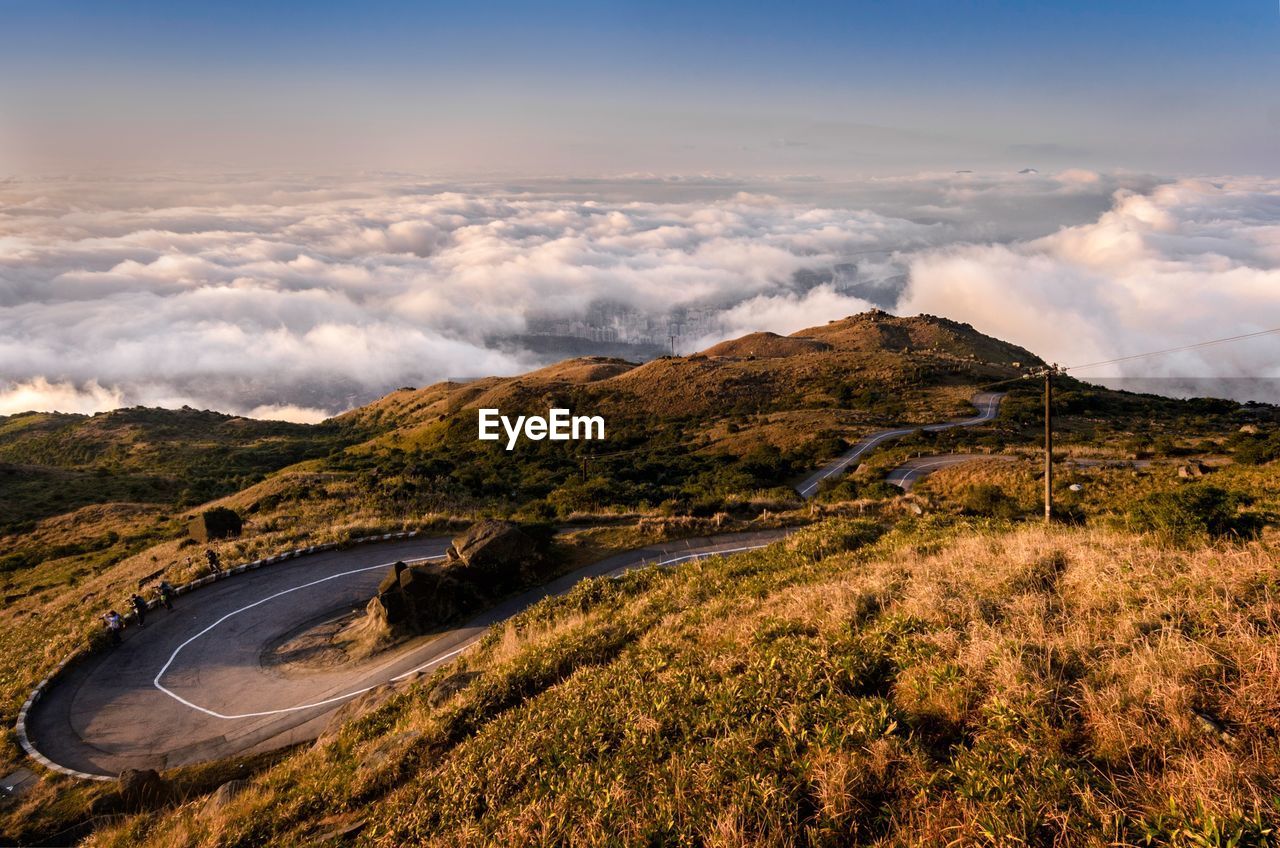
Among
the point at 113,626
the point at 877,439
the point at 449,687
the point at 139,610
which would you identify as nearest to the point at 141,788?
the point at 449,687

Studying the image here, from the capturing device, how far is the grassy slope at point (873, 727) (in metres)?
5.11

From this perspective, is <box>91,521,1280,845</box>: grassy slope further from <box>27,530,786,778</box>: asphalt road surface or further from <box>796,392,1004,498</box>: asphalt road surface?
<box>796,392,1004,498</box>: asphalt road surface

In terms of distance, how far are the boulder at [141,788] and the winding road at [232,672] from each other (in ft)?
5.43

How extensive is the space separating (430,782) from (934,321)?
159801mm

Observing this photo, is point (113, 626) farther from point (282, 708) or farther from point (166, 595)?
point (282, 708)

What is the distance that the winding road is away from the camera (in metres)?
15.7

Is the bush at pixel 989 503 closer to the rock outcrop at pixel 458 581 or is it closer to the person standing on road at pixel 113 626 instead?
the rock outcrop at pixel 458 581

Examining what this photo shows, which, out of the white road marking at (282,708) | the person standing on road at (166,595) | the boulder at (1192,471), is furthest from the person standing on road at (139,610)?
the boulder at (1192,471)

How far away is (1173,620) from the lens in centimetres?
702

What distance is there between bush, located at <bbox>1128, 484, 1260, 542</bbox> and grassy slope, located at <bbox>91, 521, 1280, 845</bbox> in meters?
0.69

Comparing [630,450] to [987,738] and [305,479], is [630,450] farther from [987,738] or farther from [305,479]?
[987,738]

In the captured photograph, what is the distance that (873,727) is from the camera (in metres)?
6.32

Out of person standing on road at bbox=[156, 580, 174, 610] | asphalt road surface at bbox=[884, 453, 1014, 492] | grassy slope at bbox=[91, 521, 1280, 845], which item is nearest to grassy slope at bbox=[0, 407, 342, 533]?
person standing on road at bbox=[156, 580, 174, 610]

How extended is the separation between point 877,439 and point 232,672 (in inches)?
2222
